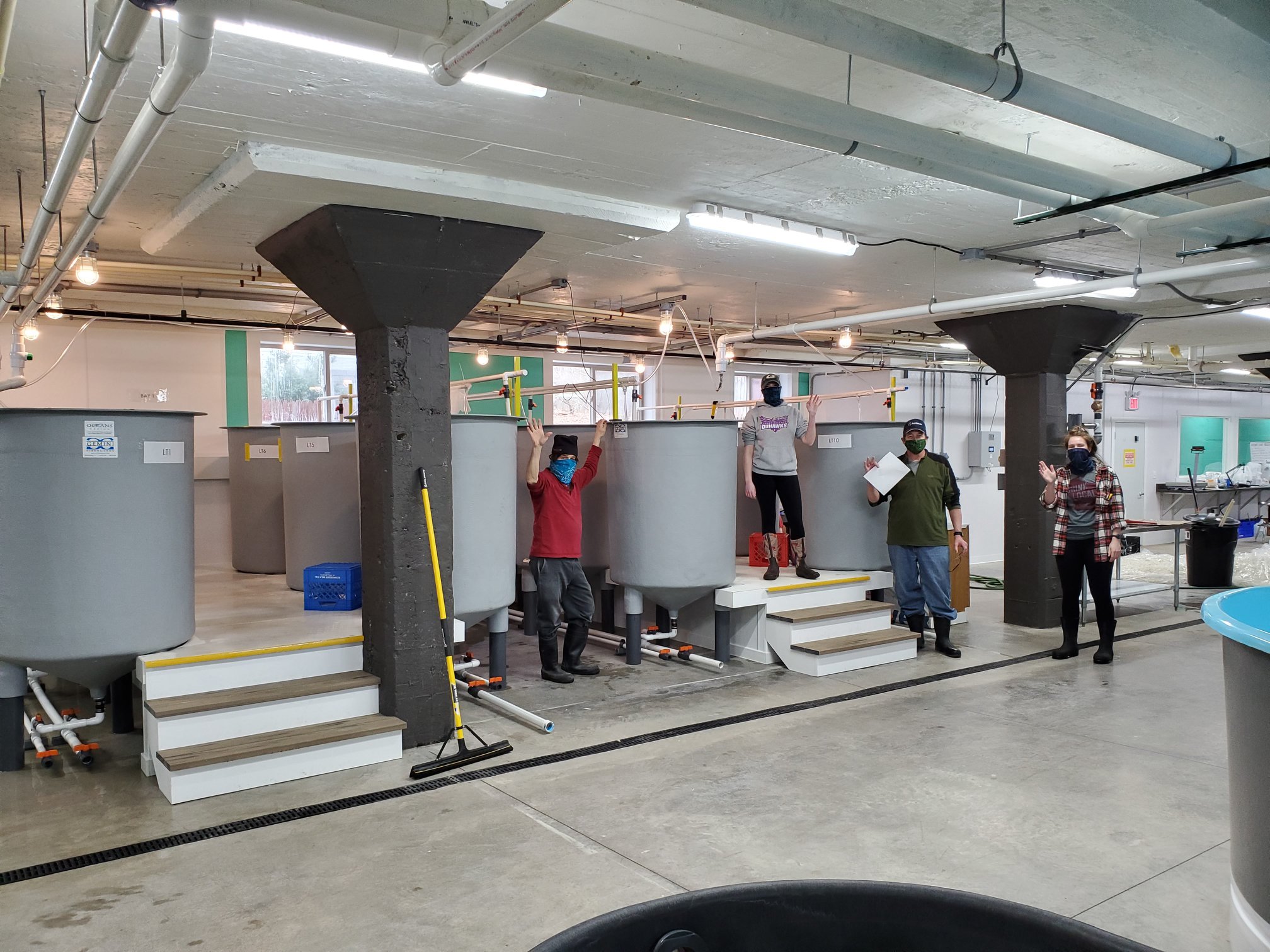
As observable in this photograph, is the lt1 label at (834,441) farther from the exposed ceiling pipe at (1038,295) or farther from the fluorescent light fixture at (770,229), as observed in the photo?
the fluorescent light fixture at (770,229)

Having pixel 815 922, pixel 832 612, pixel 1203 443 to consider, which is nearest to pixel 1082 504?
pixel 832 612

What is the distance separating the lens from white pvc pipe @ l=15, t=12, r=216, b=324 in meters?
2.47

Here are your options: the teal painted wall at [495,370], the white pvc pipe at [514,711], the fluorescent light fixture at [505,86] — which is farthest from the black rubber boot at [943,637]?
the teal painted wall at [495,370]

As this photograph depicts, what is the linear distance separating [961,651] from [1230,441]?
15.7 metres

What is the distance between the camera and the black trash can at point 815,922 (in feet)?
4.02

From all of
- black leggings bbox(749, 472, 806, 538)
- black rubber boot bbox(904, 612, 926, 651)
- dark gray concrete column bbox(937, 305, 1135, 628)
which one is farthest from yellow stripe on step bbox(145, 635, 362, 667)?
dark gray concrete column bbox(937, 305, 1135, 628)

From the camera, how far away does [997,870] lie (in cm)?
343

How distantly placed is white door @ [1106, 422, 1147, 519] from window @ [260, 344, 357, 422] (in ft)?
43.6

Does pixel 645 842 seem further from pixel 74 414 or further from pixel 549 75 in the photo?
pixel 74 414

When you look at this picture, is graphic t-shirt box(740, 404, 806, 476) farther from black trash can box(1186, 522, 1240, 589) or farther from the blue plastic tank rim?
black trash can box(1186, 522, 1240, 589)

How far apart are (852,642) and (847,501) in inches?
50.1

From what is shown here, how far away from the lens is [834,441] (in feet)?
24.7

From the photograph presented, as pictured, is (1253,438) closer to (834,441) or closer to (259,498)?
(834,441)

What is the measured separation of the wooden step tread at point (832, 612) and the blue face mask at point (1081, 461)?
172cm
